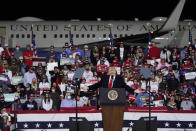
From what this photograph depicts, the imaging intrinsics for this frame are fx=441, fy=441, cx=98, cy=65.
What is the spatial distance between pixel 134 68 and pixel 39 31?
14.1 metres

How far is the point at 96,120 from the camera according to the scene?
42.7 feet

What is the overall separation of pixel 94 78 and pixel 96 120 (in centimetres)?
482

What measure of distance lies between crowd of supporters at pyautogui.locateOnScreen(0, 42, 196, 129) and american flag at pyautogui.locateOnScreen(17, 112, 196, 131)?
1.00 metres

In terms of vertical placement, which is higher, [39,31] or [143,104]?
[39,31]

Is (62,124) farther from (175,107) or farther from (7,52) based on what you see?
(7,52)

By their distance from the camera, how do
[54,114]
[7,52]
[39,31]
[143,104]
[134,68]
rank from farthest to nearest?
1. [39,31]
2. [7,52]
3. [134,68]
4. [143,104]
5. [54,114]

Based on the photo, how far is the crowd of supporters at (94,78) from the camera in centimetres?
1577

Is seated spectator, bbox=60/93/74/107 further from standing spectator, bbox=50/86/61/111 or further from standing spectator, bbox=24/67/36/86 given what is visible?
standing spectator, bbox=24/67/36/86

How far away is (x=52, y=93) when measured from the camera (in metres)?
16.4

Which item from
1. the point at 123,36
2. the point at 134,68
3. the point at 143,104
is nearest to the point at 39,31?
the point at 123,36

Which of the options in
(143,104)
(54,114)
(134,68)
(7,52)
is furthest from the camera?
(7,52)

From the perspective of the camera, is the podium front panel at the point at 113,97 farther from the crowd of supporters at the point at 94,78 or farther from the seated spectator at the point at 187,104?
the seated spectator at the point at 187,104

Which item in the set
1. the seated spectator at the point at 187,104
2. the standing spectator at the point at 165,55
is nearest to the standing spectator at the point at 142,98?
the seated spectator at the point at 187,104

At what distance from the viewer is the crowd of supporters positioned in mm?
15766
